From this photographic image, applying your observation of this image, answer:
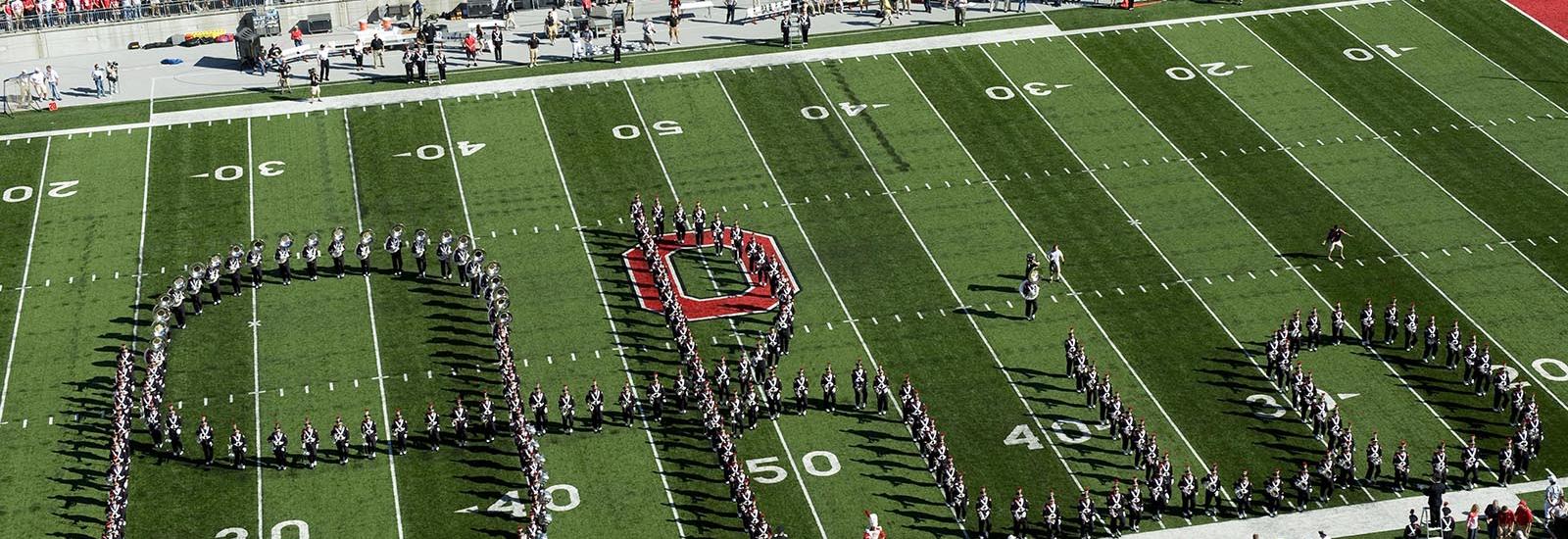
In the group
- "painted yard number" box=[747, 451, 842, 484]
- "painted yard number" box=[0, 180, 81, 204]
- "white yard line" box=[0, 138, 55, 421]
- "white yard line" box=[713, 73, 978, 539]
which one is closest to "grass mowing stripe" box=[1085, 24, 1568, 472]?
"white yard line" box=[713, 73, 978, 539]

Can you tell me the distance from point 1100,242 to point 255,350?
2376cm

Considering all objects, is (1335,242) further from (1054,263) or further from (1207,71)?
(1207,71)

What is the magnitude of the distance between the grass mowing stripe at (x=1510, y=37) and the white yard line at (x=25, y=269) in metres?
46.7

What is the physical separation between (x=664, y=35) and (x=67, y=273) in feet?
77.9

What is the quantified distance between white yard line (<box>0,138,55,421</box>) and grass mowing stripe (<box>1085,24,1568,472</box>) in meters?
34.2

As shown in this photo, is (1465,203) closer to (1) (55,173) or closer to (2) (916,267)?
(2) (916,267)

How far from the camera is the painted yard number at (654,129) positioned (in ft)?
237

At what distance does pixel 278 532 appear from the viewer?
51719 mm

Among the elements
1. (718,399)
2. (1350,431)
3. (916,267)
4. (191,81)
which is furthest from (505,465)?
(191,81)

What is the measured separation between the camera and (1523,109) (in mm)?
73938

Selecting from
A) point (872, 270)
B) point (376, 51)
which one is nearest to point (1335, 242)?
point (872, 270)

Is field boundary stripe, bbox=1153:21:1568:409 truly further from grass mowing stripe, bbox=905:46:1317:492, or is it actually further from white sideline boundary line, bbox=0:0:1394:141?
grass mowing stripe, bbox=905:46:1317:492

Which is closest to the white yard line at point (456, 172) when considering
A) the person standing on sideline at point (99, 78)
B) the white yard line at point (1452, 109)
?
the person standing on sideline at point (99, 78)

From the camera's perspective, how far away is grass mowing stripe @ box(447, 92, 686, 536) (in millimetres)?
53281
